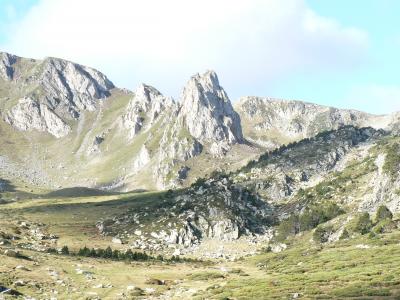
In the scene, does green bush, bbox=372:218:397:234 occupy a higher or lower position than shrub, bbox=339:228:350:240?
higher

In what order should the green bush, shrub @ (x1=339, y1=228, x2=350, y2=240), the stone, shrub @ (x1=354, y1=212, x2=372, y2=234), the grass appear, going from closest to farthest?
1. the grass
2. the green bush
3. shrub @ (x1=354, y1=212, x2=372, y2=234)
4. shrub @ (x1=339, y1=228, x2=350, y2=240)
5. the stone

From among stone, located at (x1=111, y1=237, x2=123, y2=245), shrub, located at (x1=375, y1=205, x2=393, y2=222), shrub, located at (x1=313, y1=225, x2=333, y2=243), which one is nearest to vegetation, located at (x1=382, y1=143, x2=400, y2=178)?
shrub, located at (x1=375, y1=205, x2=393, y2=222)

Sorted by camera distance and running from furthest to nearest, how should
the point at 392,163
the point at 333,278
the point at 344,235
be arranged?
the point at 392,163 < the point at 344,235 < the point at 333,278

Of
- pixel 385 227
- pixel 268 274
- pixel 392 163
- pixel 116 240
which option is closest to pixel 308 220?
pixel 392 163

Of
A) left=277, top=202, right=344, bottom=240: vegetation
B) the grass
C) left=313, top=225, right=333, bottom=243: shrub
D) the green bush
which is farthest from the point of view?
left=277, top=202, right=344, bottom=240: vegetation

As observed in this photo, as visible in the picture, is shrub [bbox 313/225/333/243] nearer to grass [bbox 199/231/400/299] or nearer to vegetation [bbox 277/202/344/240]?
vegetation [bbox 277/202/344/240]

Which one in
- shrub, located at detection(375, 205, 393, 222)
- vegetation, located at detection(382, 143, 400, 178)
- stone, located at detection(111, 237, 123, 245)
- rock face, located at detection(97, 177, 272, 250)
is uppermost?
vegetation, located at detection(382, 143, 400, 178)

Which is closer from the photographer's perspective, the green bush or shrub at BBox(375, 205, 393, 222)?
the green bush

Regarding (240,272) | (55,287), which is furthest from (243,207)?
(55,287)

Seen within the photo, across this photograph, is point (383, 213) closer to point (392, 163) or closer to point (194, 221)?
point (392, 163)

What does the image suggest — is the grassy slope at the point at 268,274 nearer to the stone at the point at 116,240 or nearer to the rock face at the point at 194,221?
the stone at the point at 116,240

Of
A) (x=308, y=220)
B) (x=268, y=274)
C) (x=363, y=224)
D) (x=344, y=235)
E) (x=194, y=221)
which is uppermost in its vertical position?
(x=363, y=224)

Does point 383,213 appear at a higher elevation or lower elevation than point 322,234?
higher

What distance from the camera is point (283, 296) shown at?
52000 mm
